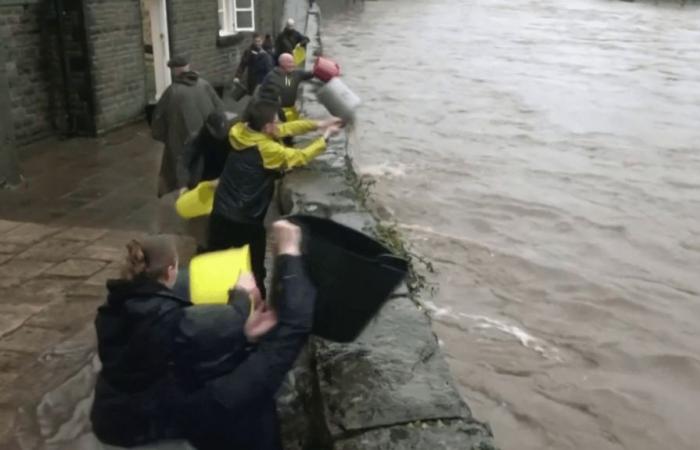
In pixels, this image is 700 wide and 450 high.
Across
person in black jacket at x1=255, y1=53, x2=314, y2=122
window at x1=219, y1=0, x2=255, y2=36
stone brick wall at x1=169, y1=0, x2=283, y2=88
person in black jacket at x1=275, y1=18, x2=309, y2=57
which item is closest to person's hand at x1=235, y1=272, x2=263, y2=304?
person in black jacket at x1=255, y1=53, x2=314, y2=122

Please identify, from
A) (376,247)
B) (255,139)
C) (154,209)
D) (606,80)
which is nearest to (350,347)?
(376,247)

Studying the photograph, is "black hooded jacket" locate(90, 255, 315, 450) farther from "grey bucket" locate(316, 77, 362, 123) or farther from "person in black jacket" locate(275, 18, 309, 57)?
"person in black jacket" locate(275, 18, 309, 57)

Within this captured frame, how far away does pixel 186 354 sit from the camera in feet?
8.77

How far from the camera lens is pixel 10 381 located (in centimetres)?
441

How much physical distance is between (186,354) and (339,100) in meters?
3.97

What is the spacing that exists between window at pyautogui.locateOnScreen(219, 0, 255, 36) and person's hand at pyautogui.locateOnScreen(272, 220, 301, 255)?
13.2 metres

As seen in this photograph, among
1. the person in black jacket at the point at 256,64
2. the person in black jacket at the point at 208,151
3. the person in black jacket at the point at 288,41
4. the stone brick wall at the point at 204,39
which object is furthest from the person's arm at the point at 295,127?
the stone brick wall at the point at 204,39

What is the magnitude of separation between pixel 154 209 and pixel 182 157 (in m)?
2.70

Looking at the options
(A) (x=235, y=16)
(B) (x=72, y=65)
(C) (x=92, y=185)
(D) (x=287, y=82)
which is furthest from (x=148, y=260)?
(A) (x=235, y=16)

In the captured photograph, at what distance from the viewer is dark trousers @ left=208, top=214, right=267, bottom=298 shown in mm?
4871

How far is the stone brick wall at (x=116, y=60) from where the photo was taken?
35.1 feet

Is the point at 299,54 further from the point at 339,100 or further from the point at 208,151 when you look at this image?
the point at 208,151

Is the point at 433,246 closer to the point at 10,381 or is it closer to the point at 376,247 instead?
the point at 10,381

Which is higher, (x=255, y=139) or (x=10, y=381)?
(x=255, y=139)
